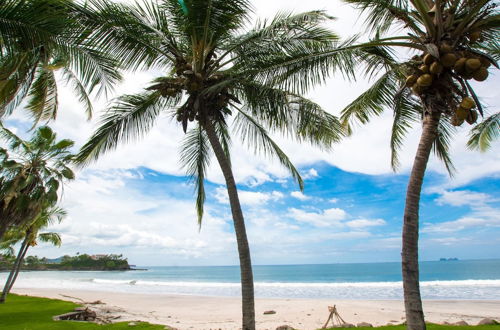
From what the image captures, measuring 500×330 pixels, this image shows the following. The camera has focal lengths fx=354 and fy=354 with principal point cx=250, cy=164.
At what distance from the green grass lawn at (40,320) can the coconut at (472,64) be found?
356 inches

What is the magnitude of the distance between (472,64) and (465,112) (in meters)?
0.61

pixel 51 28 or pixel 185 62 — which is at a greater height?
pixel 185 62

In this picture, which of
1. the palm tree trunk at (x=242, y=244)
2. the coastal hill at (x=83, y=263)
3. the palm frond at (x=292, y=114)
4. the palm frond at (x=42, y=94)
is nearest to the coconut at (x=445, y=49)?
the palm frond at (x=292, y=114)

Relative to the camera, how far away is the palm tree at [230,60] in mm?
6449

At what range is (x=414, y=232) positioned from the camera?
191 inches

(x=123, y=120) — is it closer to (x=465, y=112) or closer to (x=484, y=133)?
(x=465, y=112)

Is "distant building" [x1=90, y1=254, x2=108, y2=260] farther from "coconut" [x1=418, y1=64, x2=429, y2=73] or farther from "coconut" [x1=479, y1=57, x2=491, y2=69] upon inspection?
"coconut" [x1=479, y1=57, x2=491, y2=69]

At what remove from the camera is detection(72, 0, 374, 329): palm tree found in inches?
254

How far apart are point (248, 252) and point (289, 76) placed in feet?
11.2

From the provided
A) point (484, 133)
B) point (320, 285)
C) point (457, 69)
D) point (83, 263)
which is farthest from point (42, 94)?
point (83, 263)

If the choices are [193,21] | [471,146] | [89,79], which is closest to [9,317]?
[89,79]

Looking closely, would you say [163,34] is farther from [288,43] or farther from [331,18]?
[331,18]

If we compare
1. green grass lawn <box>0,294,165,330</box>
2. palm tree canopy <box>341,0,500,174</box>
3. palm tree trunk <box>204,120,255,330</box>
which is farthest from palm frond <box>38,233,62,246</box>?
palm tree canopy <box>341,0,500,174</box>

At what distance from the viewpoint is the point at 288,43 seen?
7043 mm
